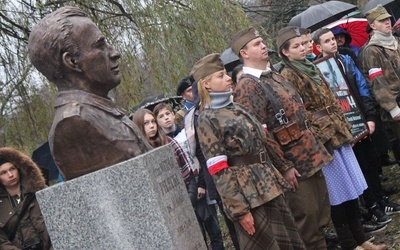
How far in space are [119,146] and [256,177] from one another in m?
Result: 1.10

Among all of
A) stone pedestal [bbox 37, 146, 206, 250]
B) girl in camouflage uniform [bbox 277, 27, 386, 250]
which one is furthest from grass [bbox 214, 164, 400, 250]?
stone pedestal [bbox 37, 146, 206, 250]

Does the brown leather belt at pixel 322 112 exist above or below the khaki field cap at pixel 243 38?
below

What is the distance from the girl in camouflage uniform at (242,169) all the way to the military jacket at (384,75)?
7.02 ft

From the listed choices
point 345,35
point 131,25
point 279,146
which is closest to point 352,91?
point 345,35

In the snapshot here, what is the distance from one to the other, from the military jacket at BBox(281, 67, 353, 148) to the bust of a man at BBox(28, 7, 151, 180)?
195cm

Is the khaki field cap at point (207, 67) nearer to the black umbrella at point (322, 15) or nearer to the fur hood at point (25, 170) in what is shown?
the fur hood at point (25, 170)

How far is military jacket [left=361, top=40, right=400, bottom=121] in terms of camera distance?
655cm

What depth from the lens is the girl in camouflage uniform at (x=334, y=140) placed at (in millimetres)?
5641

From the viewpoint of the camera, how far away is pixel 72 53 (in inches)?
159


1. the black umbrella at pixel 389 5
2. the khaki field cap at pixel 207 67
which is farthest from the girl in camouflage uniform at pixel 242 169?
the black umbrella at pixel 389 5

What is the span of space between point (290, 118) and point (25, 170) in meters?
2.24

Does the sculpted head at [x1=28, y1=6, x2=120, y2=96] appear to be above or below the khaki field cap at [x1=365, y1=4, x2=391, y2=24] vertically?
above

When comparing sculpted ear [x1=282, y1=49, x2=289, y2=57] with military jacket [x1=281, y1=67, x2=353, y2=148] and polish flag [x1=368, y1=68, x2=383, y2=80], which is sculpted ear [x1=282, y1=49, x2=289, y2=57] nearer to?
military jacket [x1=281, y1=67, x2=353, y2=148]

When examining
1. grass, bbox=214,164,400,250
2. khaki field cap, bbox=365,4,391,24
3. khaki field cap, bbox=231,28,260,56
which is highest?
khaki field cap, bbox=231,28,260,56
